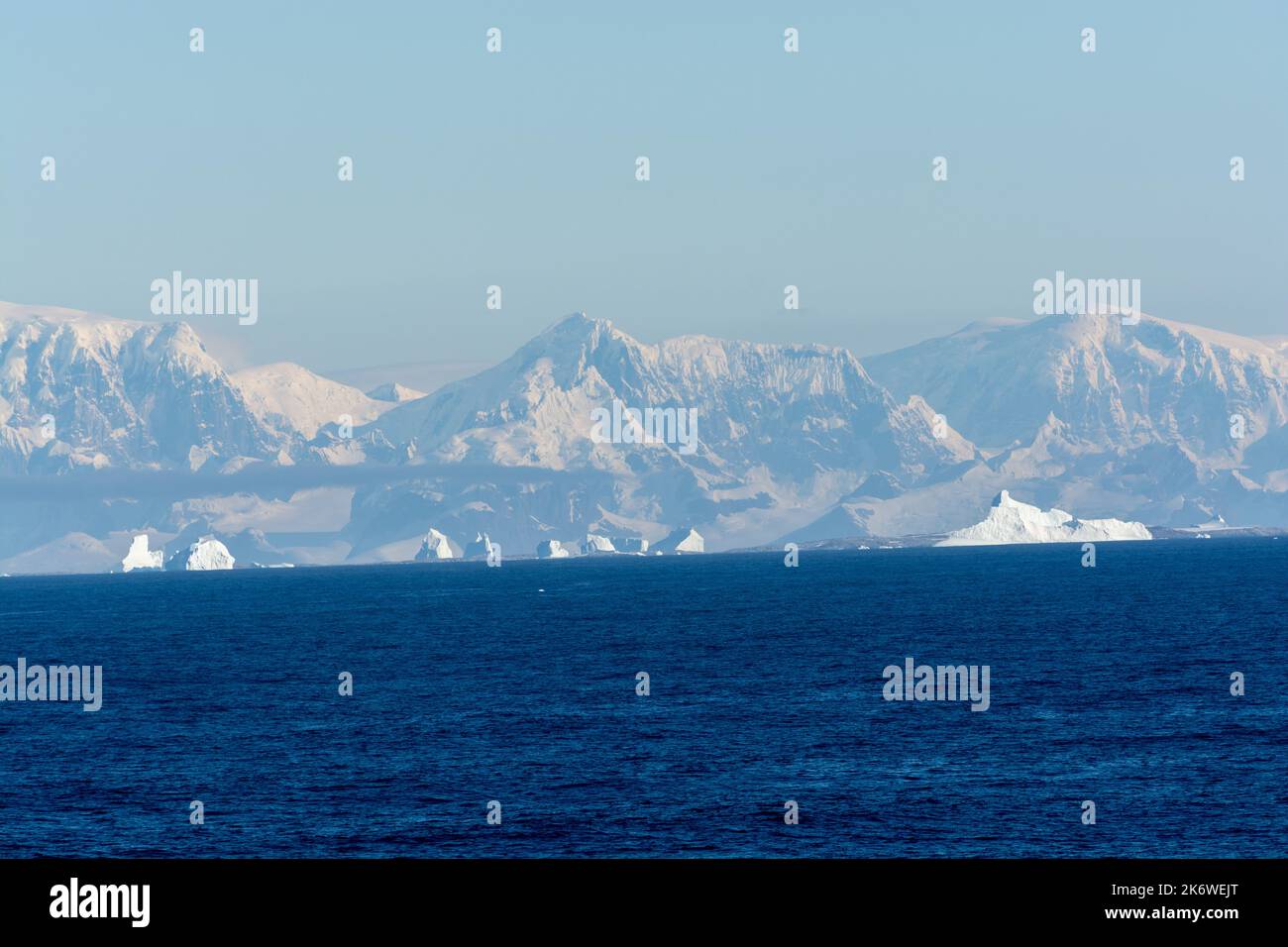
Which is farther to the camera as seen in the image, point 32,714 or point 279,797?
point 32,714

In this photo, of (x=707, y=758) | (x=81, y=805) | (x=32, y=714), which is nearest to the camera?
(x=81, y=805)

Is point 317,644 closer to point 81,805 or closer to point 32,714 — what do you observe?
point 32,714

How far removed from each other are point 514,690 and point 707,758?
3927 cm

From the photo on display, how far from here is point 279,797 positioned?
77.1 meters

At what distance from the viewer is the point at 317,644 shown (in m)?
181

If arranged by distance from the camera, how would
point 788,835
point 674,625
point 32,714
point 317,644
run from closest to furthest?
point 788,835 < point 32,714 < point 317,644 < point 674,625

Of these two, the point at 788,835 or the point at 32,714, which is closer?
the point at 788,835
